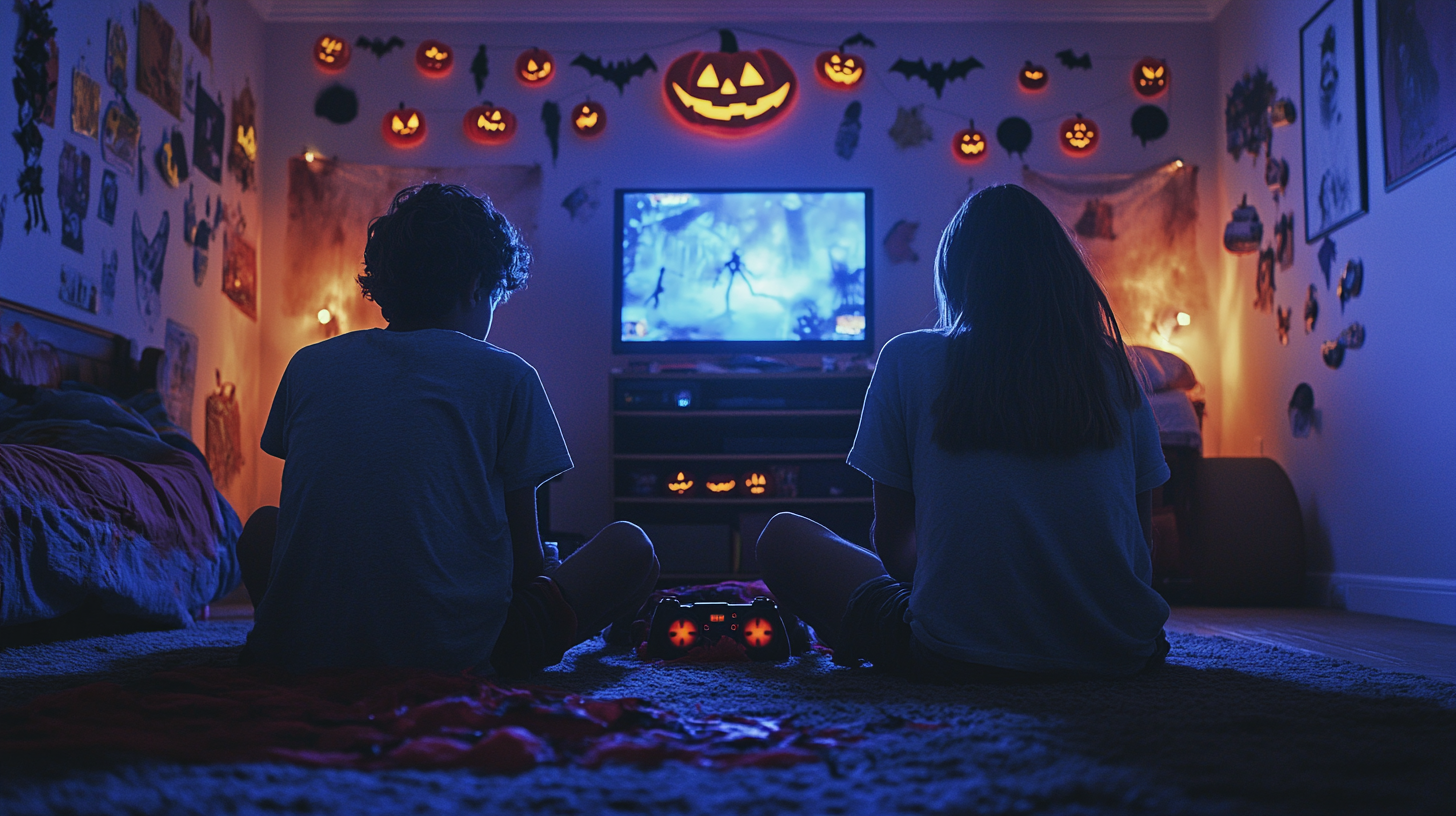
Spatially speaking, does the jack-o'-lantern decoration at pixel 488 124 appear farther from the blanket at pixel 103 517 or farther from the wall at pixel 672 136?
the blanket at pixel 103 517

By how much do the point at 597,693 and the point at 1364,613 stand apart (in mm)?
3043

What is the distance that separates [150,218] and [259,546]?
2580 mm

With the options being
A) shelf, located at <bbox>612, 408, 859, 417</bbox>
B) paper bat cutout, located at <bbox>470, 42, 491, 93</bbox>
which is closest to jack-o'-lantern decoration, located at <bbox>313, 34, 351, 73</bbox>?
paper bat cutout, located at <bbox>470, 42, 491, 93</bbox>

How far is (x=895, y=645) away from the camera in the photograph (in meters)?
1.43

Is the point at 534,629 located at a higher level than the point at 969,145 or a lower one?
lower

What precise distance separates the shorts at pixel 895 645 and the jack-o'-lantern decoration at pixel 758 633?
231 millimetres

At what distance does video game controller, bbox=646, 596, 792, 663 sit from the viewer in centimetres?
178

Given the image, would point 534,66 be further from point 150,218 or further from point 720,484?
point 720,484

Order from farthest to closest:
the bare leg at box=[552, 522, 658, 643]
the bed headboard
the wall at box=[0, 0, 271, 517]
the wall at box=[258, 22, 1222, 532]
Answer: the wall at box=[258, 22, 1222, 532] < the wall at box=[0, 0, 271, 517] < the bed headboard < the bare leg at box=[552, 522, 658, 643]

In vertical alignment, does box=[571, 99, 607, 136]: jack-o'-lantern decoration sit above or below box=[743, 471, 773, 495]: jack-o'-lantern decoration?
above

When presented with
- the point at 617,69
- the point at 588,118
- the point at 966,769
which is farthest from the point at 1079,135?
the point at 966,769

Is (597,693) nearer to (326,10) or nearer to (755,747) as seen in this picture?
(755,747)

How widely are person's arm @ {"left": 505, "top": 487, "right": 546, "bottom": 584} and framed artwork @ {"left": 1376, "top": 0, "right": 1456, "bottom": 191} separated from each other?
9.63ft

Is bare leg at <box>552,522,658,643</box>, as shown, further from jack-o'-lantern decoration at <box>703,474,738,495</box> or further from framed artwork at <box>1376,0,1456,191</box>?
framed artwork at <box>1376,0,1456,191</box>
